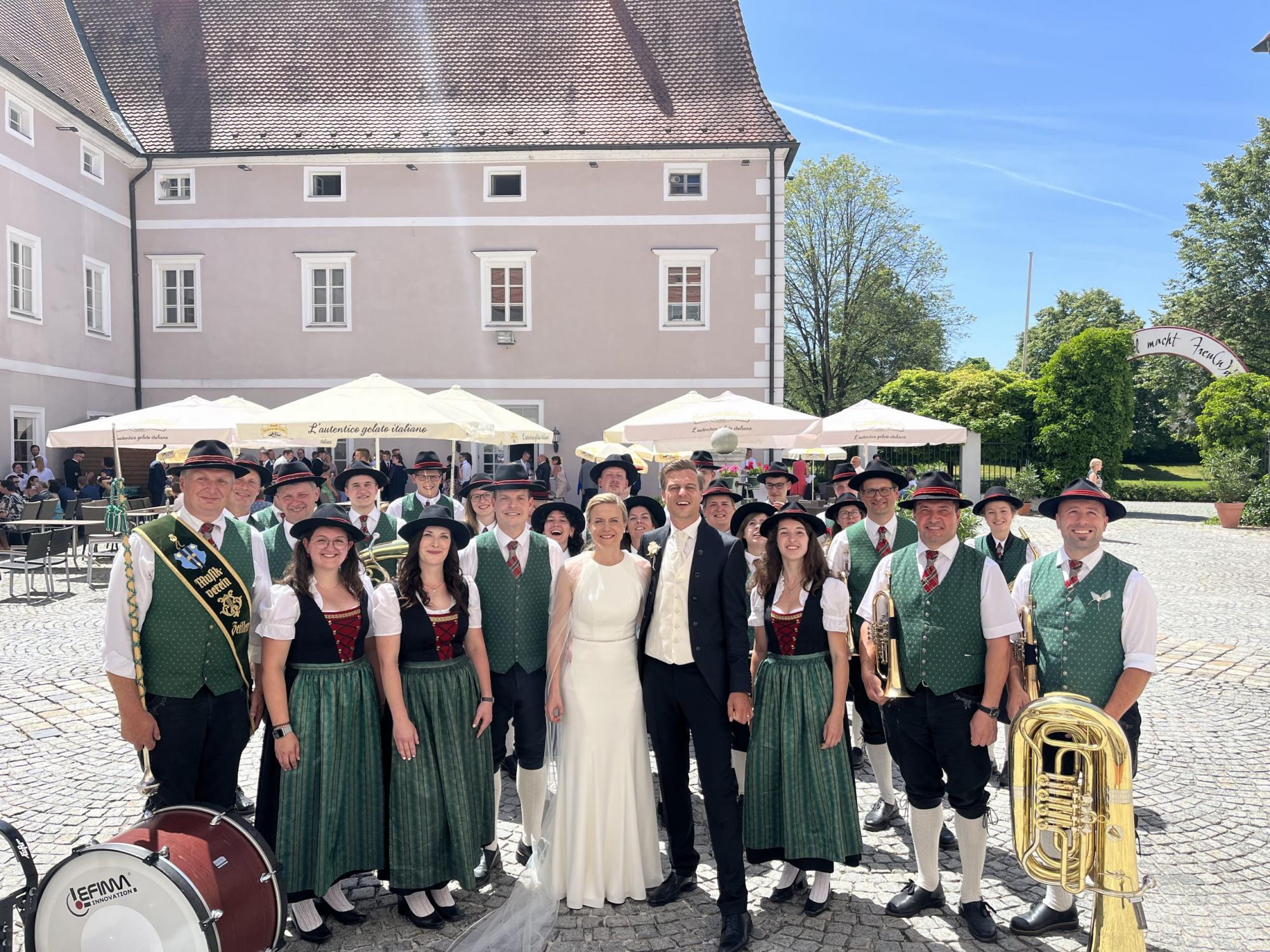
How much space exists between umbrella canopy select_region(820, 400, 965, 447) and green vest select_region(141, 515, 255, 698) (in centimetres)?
700

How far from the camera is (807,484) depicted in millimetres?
18766

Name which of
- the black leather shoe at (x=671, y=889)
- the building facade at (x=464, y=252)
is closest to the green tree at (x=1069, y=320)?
the building facade at (x=464, y=252)

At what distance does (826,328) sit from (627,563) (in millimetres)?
38635

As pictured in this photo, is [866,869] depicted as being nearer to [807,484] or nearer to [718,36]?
[807,484]

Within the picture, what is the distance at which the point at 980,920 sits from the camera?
3.99 m

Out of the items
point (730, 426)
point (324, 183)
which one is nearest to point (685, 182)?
point (324, 183)

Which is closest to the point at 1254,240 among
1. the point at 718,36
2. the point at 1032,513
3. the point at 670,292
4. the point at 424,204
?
the point at 1032,513

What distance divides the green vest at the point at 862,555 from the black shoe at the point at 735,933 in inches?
76.7

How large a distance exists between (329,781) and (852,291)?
39811 mm

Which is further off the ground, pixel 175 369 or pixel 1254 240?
pixel 1254 240

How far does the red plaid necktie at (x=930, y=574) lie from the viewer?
4.08m

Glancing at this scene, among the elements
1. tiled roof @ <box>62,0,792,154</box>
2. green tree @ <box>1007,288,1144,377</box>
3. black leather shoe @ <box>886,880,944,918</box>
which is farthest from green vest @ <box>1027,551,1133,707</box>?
green tree @ <box>1007,288,1144,377</box>

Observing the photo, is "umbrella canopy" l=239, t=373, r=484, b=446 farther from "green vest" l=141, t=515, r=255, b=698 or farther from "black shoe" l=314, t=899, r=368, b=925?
"black shoe" l=314, t=899, r=368, b=925

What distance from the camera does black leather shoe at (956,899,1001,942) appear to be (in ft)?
13.0
